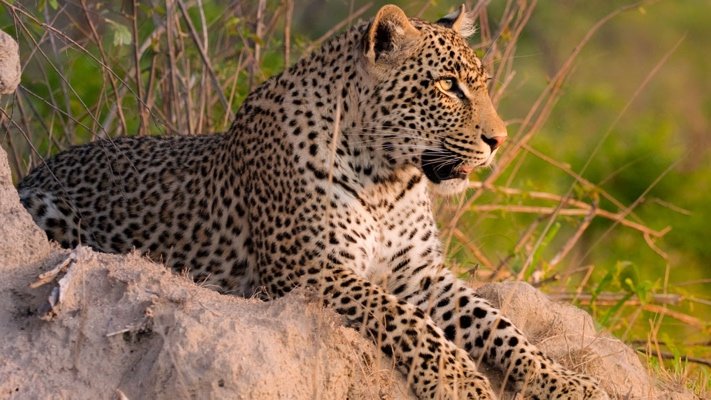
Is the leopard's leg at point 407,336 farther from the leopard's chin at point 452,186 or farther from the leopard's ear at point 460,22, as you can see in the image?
the leopard's ear at point 460,22

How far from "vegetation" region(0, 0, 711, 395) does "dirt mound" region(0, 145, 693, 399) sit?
39.7 inches

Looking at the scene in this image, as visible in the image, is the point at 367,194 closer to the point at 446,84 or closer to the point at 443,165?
the point at 443,165

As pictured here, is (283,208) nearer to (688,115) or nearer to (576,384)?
(576,384)

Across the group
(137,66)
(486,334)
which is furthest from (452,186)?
(137,66)

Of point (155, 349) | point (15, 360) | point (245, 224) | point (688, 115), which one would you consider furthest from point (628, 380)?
point (688, 115)

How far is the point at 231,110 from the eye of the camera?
399 inches

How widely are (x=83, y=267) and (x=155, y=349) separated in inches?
21.7

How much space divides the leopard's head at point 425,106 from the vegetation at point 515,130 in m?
1.20

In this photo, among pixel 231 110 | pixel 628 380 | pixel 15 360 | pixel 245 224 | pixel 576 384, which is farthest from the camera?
pixel 231 110

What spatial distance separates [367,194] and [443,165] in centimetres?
43

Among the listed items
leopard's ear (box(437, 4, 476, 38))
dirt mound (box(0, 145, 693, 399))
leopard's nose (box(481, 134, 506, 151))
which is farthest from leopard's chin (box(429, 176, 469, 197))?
dirt mound (box(0, 145, 693, 399))

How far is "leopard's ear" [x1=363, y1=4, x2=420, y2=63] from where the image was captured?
7.25 meters

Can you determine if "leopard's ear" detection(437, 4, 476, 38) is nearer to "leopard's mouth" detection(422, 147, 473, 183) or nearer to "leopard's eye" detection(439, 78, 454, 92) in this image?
"leopard's eye" detection(439, 78, 454, 92)

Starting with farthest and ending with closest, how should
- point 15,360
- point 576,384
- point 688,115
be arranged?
point 688,115, point 576,384, point 15,360
